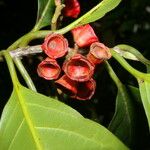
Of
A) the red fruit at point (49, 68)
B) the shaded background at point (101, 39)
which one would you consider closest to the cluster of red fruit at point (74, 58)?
the red fruit at point (49, 68)

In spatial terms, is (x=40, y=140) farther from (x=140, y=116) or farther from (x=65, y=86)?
(x=140, y=116)

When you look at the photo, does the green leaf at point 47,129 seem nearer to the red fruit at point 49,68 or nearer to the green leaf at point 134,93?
the red fruit at point 49,68

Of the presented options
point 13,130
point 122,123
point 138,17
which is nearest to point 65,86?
point 13,130

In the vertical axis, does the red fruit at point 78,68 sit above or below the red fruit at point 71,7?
below

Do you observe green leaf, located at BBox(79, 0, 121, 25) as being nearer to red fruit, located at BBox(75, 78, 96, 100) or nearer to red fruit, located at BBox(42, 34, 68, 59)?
red fruit, located at BBox(42, 34, 68, 59)

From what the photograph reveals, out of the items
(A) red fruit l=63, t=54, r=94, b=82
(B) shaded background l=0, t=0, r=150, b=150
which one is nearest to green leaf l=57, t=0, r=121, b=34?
(A) red fruit l=63, t=54, r=94, b=82

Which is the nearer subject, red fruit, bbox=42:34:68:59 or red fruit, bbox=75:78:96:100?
red fruit, bbox=42:34:68:59

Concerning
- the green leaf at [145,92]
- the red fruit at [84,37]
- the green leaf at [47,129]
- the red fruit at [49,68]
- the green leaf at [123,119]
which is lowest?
the green leaf at [123,119]

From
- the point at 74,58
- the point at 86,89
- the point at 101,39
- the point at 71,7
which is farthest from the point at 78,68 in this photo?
the point at 101,39
